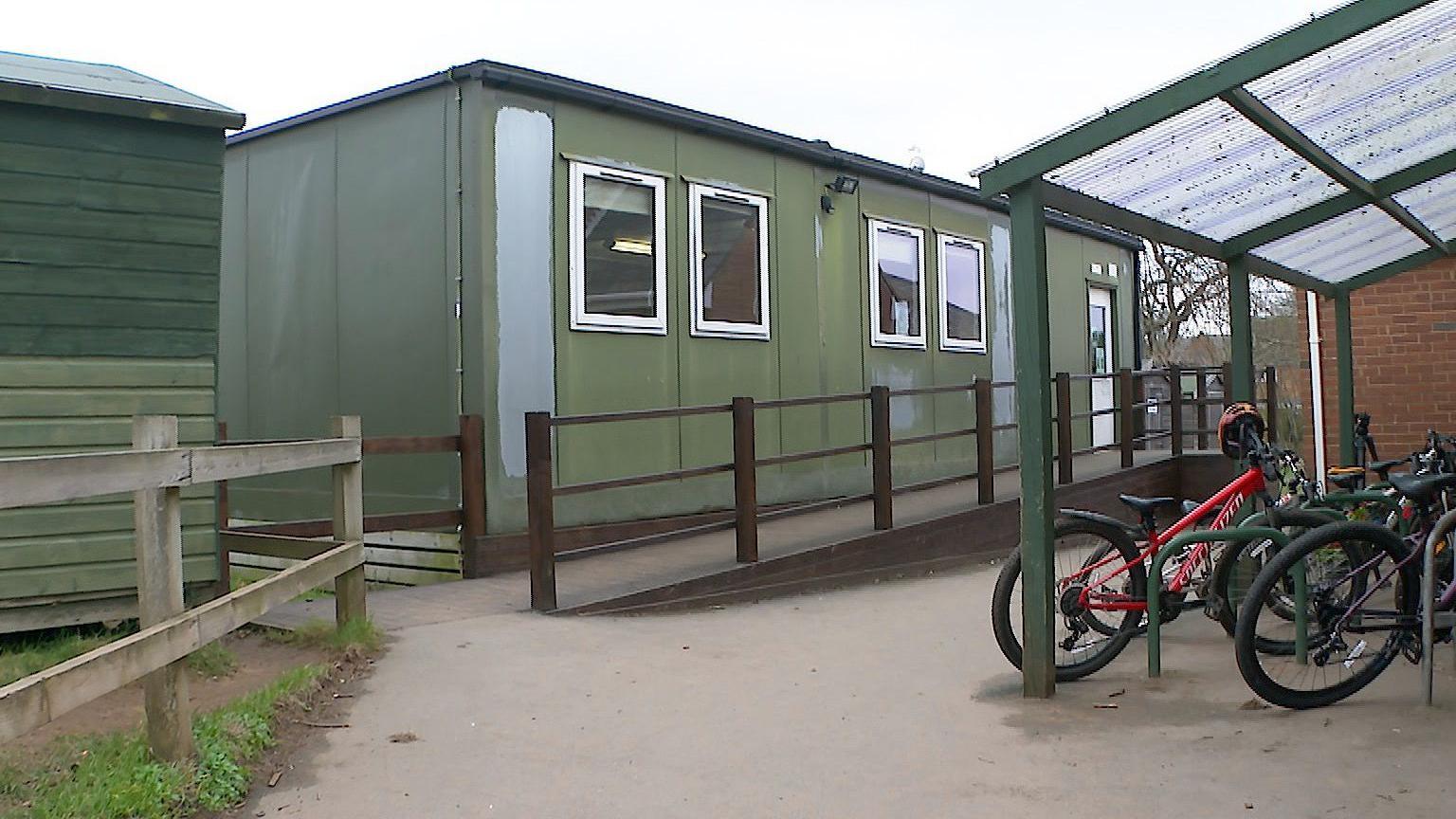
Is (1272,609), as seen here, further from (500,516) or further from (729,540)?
(500,516)

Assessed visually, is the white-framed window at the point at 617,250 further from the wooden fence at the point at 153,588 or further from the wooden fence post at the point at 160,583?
the wooden fence post at the point at 160,583

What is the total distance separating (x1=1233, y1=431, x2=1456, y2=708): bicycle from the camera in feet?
13.8

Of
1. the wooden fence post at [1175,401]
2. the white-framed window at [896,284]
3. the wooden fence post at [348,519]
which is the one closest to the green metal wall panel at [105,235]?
the wooden fence post at [348,519]

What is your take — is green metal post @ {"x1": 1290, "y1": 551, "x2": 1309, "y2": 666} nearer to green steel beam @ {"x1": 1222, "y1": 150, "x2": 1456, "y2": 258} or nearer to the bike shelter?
the bike shelter

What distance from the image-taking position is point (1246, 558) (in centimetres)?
497

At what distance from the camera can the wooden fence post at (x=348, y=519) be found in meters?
5.29

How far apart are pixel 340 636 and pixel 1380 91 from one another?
4765 millimetres

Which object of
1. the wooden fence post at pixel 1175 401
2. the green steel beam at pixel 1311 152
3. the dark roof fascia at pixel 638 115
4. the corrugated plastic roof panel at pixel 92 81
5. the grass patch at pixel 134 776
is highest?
the dark roof fascia at pixel 638 115

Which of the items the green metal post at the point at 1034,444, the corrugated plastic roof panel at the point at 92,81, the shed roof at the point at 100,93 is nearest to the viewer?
the green metal post at the point at 1034,444

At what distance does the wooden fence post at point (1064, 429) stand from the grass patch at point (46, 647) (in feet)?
22.5

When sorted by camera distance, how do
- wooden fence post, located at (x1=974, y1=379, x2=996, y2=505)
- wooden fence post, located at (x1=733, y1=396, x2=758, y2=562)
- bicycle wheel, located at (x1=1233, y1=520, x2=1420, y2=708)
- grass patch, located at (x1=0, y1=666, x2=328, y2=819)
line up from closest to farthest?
grass patch, located at (x1=0, y1=666, x2=328, y2=819) → bicycle wheel, located at (x1=1233, y1=520, x2=1420, y2=708) → wooden fence post, located at (x1=733, y1=396, x2=758, y2=562) → wooden fence post, located at (x1=974, y1=379, x2=996, y2=505)

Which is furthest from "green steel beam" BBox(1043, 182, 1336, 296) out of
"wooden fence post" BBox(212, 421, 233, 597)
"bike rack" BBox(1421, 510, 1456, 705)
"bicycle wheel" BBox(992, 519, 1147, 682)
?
"wooden fence post" BBox(212, 421, 233, 597)

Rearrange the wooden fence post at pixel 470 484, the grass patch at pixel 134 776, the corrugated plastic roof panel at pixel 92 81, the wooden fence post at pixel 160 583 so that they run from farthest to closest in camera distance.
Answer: the wooden fence post at pixel 470 484 → the corrugated plastic roof panel at pixel 92 81 → the wooden fence post at pixel 160 583 → the grass patch at pixel 134 776

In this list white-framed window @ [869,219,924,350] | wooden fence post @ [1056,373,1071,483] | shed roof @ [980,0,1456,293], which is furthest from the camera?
white-framed window @ [869,219,924,350]
